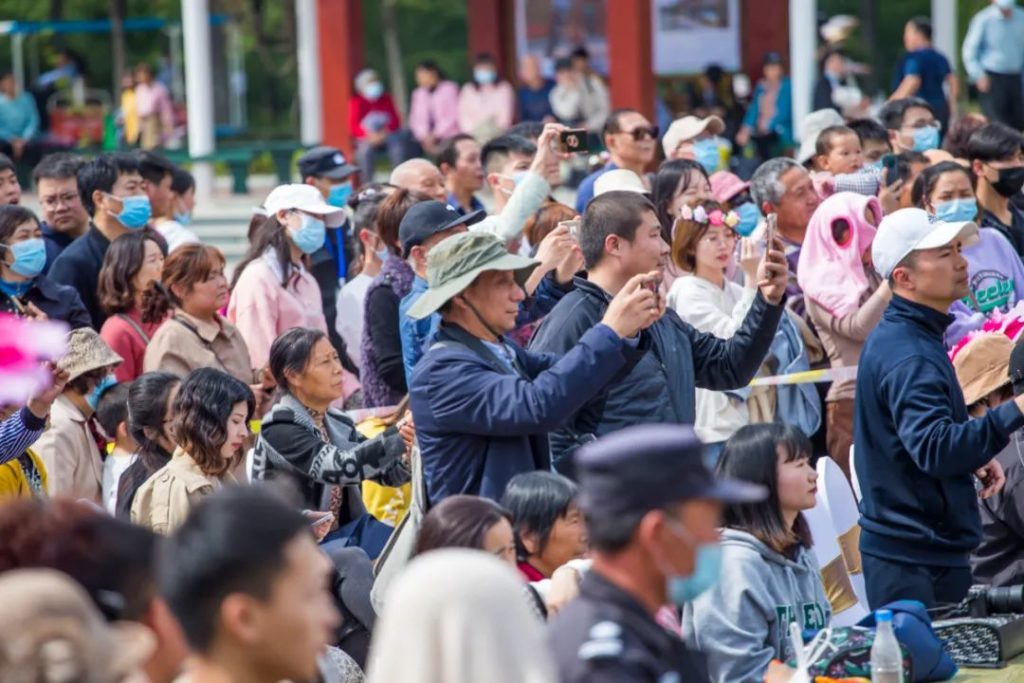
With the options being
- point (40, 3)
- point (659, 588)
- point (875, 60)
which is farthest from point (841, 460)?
point (40, 3)

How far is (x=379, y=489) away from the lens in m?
6.83

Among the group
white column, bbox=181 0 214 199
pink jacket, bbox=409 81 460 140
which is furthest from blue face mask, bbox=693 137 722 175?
white column, bbox=181 0 214 199

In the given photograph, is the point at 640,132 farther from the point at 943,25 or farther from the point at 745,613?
the point at 943,25

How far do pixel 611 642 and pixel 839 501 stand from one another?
3669 mm

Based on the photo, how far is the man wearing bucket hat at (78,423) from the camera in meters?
6.98

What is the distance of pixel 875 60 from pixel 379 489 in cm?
3383

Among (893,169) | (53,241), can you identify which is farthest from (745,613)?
(893,169)

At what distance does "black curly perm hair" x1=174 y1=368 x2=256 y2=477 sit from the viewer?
20.6ft

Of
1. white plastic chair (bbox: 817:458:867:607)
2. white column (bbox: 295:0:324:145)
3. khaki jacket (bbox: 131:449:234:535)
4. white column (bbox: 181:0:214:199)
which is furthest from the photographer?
white column (bbox: 295:0:324:145)

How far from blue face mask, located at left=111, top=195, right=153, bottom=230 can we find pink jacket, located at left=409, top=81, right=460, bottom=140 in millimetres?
12308

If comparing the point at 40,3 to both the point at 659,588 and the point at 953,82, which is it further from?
the point at 659,588

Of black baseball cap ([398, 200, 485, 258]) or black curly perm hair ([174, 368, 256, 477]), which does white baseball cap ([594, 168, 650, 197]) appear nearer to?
black baseball cap ([398, 200, 485, 258])

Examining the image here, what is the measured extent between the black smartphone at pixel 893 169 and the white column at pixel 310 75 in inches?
511

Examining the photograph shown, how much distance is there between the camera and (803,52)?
19.2 meters
